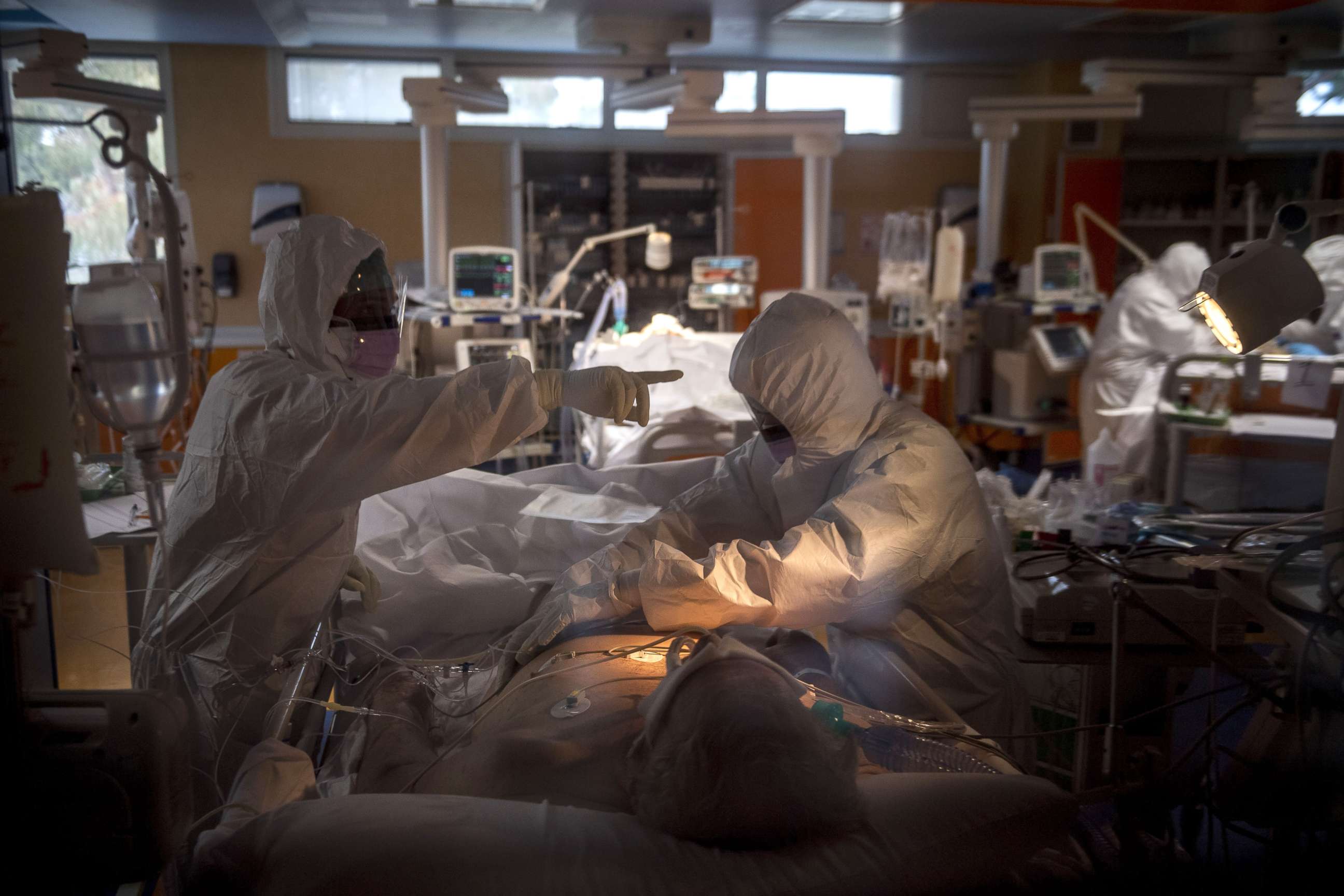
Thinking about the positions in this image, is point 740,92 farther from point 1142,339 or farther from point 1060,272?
point 1142,339

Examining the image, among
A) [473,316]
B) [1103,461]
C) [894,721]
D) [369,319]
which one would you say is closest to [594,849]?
[894,721]

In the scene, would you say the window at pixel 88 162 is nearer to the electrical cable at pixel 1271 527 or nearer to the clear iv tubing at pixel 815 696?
the clear iv tubing at pixel 815 696

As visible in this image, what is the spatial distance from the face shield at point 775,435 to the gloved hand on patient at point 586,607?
59 centimetres

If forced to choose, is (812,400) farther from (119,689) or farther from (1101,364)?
(1101,364)

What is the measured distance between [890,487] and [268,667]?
1.34m

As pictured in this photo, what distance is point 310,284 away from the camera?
2.10 m

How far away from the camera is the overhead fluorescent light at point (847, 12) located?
17.9ft

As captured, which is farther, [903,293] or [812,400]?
[903,293]

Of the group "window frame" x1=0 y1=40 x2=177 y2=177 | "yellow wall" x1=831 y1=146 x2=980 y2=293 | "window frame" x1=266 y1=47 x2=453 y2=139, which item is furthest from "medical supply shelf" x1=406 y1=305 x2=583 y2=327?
"yellow wall" x1=831 y1=146 x2=980 y2=293

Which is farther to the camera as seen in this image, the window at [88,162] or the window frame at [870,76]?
the window frame at [870,76]

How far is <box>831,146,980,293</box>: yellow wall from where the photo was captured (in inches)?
310

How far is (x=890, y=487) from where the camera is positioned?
199cm

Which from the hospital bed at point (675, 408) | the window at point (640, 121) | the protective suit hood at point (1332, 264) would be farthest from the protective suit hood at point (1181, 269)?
the window at point (640, 121)

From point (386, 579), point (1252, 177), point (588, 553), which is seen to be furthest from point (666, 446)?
point (1252, 177)
